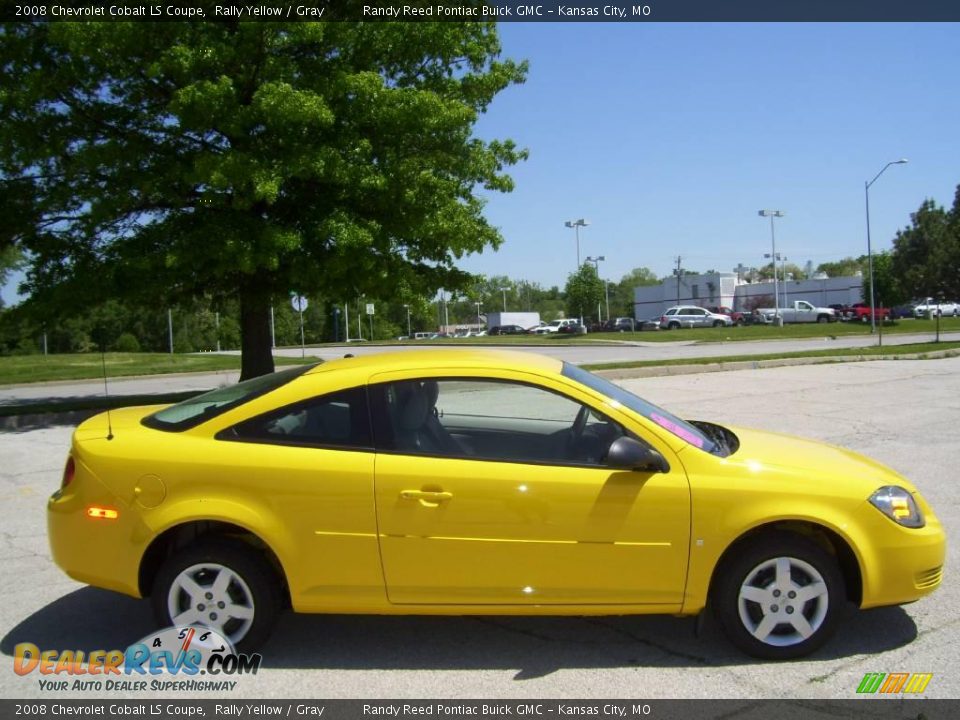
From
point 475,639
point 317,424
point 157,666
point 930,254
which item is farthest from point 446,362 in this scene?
point 930,254

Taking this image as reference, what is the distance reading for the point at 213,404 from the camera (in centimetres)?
422

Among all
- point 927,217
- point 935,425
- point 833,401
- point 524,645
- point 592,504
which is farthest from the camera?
point 927,217

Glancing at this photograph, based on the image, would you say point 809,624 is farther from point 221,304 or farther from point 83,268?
point 221,304

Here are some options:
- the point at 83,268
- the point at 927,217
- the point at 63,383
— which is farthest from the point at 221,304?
the point at 927,217

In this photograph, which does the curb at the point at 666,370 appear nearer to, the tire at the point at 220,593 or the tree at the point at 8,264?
the tire at the point at 220,593

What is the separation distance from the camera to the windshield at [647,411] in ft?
13.1

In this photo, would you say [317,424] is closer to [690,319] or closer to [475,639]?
[475,639]

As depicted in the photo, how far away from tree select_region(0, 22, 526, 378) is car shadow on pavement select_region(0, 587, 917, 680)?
8847 millimetres

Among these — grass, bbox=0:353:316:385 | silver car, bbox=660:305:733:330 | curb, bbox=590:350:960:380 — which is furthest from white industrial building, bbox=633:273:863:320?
grass, bbox=0:353:316:385

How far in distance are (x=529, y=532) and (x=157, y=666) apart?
1.92m

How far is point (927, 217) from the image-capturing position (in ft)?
155

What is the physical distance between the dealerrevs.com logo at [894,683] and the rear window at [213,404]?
3.07 meters

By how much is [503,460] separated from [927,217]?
169ft

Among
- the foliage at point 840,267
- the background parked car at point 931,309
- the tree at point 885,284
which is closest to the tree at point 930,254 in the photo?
the tree at point 885,284
